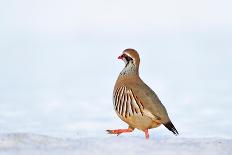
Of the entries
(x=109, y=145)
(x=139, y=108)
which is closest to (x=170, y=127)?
(x=139, y=108)

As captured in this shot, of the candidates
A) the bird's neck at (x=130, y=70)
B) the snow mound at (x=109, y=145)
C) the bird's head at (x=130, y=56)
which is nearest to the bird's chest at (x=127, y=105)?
the bird's neck at (x=130, y=70)

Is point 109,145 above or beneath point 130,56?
beneath

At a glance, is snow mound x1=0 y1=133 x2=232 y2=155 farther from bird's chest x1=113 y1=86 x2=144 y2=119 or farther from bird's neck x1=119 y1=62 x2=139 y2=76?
bird's neck x1=119 y1=62 x2=139 y2=76

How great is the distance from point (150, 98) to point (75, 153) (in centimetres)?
243

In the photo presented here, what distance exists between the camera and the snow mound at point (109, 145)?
777cm

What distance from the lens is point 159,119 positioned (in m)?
9.66

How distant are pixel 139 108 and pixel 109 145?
1.75m

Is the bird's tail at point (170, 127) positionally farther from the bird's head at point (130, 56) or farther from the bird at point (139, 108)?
the bird's head at point (130, 56)

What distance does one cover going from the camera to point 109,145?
26.4 ft

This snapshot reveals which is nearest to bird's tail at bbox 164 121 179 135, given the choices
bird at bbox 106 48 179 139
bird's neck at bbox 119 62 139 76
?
bird at bbox 106 48 179 139

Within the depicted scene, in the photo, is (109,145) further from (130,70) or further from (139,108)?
(130,70)

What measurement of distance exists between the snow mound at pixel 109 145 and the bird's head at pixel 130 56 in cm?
174

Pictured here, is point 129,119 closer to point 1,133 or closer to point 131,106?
point 131,106

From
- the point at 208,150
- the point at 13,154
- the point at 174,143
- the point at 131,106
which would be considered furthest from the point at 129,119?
the point at 13,154
